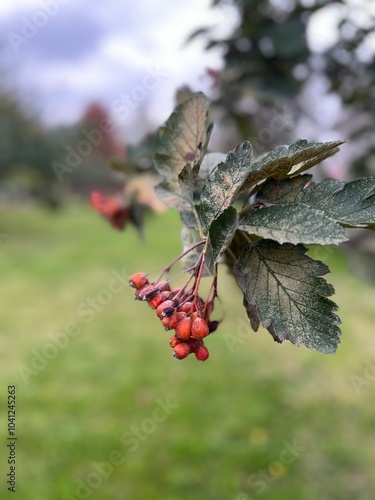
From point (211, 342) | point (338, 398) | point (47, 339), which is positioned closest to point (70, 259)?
point (47, 339)

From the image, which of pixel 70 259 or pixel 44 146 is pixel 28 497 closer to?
pixel 70 259

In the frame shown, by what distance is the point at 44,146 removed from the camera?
13.1 m

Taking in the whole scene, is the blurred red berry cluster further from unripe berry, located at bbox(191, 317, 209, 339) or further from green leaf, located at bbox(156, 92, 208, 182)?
unripe berry, located at bbox(191, 317, 209, 339)

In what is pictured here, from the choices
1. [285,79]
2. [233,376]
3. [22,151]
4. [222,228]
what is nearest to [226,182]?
[222,228]

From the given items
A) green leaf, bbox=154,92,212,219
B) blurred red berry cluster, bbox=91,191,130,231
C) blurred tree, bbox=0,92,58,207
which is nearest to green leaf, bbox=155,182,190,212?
green leaf, bbox=154,92,212,219

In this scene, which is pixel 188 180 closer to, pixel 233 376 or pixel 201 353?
pixel 201 353

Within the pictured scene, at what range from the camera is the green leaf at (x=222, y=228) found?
552 millimetres

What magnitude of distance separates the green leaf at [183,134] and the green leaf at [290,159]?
0.60 feet

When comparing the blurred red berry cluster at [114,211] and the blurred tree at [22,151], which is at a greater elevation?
the blurred tree at [22,151]

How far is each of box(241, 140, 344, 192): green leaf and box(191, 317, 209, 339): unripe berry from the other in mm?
158

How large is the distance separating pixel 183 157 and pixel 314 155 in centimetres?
27

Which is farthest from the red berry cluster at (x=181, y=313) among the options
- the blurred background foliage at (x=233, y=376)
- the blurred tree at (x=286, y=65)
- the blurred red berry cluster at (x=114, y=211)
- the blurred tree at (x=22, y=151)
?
the blurred tree at (x=22, y=151)

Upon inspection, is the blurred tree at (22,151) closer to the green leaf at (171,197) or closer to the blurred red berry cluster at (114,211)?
the blurred red berry cluster at (114,211)

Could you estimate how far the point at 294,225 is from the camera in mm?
531
